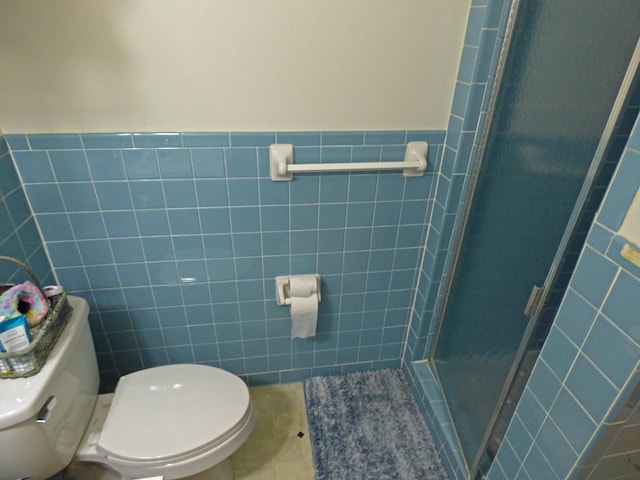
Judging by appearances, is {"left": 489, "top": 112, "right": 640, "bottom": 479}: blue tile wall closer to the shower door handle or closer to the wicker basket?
the shower door handle

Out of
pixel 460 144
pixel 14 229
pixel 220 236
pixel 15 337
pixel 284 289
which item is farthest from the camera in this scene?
pixel 284 289

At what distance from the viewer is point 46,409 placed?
102 cm

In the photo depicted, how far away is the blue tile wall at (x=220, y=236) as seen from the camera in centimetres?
126

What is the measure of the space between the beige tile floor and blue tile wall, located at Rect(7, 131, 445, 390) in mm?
128

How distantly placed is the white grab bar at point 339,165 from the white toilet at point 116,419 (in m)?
0.77

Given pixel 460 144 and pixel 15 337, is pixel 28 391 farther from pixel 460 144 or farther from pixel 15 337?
pixel 460 144

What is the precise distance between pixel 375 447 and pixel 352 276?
2.33 ft

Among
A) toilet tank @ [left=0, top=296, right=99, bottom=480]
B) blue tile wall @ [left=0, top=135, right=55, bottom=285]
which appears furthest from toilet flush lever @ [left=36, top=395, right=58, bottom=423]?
blue tile wall @ [left=0, top=135, right=55, bottom=285]

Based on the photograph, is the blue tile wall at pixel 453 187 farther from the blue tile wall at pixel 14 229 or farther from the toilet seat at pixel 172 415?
the blue tile wall at pixel 14 229

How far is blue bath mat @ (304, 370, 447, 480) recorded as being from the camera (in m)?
1.52

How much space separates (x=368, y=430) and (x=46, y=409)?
3.91 ft

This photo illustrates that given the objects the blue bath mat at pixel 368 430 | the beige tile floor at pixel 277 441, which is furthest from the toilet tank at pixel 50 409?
the blue bath mat at pixel 368 430

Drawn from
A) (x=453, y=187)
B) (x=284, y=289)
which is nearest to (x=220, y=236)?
(x=284, y=289)

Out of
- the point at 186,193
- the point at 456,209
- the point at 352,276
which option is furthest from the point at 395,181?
the point at 186,193
